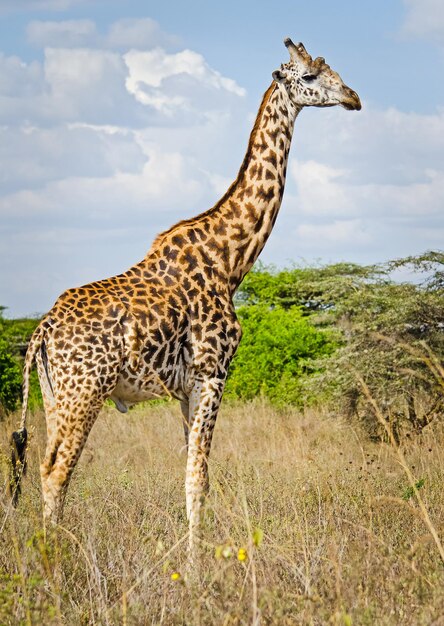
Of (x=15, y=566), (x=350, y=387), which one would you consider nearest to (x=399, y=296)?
(x=350, y=387)

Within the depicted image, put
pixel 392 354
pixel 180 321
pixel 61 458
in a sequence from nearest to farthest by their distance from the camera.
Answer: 1. pixel 61 458
2. pixel 180 321
3. pixel 392 354

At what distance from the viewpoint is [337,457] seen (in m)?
10.4

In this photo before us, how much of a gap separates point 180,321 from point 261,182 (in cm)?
153

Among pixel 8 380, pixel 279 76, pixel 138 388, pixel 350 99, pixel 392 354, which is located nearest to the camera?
pixel 138 388

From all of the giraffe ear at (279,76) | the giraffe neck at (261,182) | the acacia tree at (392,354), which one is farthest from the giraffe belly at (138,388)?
the acacia tree at (392,354)

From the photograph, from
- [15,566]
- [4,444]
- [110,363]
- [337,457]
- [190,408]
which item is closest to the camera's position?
[15,566]

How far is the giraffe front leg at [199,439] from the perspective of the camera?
22.6 ft

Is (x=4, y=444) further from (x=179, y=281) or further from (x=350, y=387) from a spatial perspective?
(x=179, y=281)

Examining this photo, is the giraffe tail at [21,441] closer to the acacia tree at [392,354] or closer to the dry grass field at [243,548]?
the dry grass field at [243,548]

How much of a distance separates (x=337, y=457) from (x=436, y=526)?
3.46m

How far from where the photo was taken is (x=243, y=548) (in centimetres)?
469

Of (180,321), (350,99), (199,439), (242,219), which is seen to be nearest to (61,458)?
(199,439)

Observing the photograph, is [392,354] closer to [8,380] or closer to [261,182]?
[261,182]

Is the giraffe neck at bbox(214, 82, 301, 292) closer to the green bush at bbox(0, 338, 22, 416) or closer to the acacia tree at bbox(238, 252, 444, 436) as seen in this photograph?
the acacia tree at bbox(238, 252, 444, 436)
